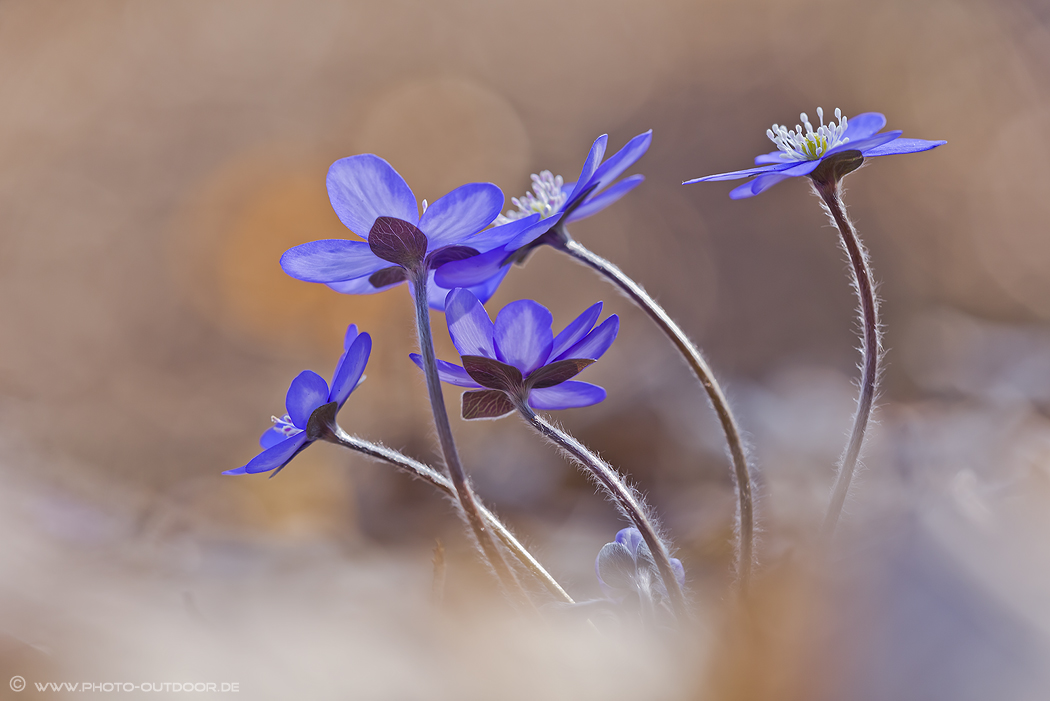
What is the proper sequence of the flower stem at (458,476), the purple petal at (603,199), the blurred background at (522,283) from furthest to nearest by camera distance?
1. the blurred background at (522,283)
2. the purple petal at (603,199)
3. the flower stem at (458,476)

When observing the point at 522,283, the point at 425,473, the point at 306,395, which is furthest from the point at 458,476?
the point at 522,283

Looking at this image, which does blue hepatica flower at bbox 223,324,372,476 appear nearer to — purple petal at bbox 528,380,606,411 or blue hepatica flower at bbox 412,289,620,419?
blue hepatica flower at bbox 412,289,620,419

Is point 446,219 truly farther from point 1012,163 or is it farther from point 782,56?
point 1012,163

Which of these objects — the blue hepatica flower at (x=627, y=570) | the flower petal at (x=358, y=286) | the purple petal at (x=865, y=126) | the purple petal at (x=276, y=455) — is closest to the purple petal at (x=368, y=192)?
the flower petal at (x=358, y=286)

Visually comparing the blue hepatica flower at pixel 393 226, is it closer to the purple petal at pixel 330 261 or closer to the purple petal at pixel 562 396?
the purple petal at pixel 330 261

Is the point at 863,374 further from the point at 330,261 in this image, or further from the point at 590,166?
the point at 330,261

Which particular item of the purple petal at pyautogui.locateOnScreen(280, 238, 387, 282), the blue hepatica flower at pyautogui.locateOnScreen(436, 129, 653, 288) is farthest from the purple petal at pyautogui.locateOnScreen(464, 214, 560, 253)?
the purple petal at pyautogui.locateOnScreen(280, 238, 387, 282)
